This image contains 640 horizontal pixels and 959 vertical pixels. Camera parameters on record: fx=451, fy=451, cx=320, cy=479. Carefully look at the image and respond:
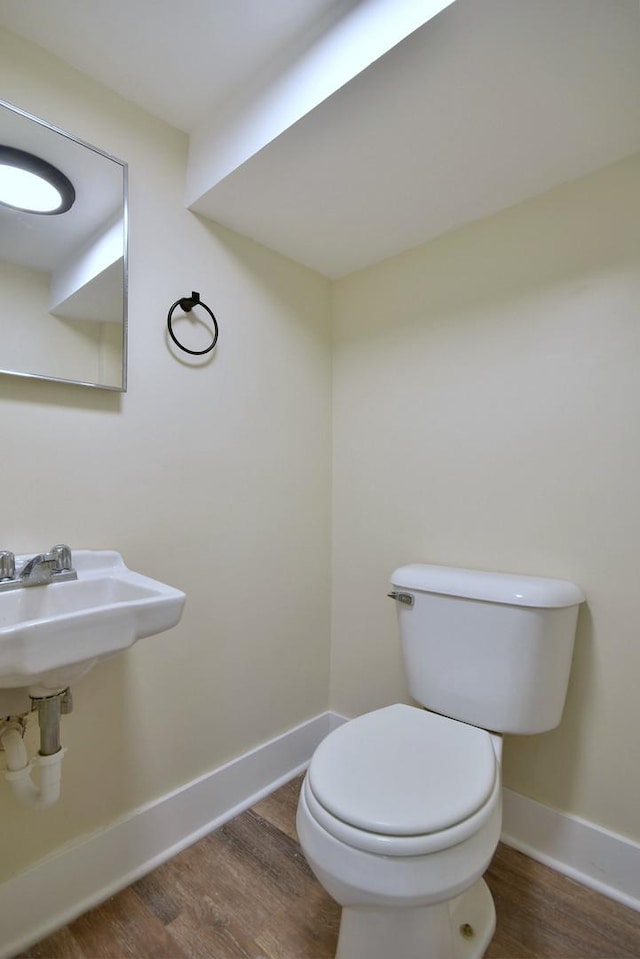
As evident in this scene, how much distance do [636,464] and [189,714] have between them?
1437 mm

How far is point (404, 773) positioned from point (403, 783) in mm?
30

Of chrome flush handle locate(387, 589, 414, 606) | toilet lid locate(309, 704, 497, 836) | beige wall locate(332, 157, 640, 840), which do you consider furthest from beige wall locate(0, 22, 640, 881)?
toilet lid locate(309, 704, 497, 836)

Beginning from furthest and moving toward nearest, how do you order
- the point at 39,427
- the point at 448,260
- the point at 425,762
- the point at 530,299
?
the point at 448,260
the point at 530,299
the point at 39,427
the point at 425,762

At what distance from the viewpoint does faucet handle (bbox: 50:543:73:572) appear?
1.04 m

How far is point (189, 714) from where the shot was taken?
137 cm

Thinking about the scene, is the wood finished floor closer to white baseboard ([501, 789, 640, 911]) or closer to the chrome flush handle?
white baseboard ([501, 789, 640, 911])

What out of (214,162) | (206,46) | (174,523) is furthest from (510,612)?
(206,46)

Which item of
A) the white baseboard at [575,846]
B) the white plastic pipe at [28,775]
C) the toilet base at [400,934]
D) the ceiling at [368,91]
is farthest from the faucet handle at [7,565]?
the white baseboard at [575,846]

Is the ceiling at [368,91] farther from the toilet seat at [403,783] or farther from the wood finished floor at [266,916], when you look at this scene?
the wood finished floor at [266,916]

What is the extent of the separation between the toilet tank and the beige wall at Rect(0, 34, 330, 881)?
569 mm

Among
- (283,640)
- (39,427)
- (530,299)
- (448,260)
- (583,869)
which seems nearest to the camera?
(39,427)

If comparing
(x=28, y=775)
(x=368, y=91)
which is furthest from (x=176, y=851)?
(x=368, y=91)

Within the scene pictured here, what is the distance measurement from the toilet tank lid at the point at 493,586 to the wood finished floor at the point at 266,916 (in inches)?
29.6

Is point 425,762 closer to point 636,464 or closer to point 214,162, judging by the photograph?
point 636,464
